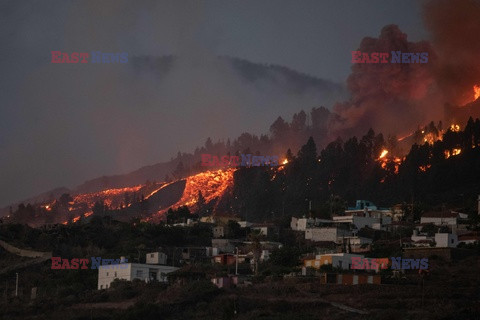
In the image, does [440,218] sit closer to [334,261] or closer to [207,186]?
[334,261]

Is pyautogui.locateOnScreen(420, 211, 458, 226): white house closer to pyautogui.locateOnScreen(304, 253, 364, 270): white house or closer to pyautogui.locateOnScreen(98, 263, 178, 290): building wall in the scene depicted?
pyautogui.locateOnScreen(304, 253, 364, 270): white house

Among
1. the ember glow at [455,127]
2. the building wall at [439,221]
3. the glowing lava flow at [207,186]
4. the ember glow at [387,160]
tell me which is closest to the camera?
the building wall at [439,221]

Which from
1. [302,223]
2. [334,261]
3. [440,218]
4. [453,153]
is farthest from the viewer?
[453,153]

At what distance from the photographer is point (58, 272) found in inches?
3401

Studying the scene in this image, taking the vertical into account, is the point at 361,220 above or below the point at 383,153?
below

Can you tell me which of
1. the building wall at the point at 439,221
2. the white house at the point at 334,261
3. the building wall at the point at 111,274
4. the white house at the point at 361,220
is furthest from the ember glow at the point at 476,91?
the building wall at the point at 111,274

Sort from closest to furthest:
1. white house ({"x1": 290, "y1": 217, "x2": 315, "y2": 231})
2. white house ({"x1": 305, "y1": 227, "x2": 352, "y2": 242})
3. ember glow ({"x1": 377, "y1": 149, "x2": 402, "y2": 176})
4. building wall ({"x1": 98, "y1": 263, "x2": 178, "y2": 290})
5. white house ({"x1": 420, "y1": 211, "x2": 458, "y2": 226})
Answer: building wall ({"x1": 98, "y1": 263, "x2": 178, "y2": 290})
white house ({"x1": 420, "y1": 211, "x2": 458, "y2": 226})
white house ({"x1": 305, "y1": 227, "x2": 352, "y2": 242})
white house ({"x1": 290, "y1": 217, "x2": 315, "y2": 231})
ember glow ({"x1": 377, "y1": 149, "x2": 402, "y2": 176})

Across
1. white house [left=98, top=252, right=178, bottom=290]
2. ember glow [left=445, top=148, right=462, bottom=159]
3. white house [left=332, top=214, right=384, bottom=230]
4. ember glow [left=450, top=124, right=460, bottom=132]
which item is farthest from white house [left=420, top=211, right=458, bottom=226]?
ember glow [left=450, top=124, right=460, bottom=132]

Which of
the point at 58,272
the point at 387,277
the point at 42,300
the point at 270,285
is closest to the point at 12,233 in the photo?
the point at 58,272

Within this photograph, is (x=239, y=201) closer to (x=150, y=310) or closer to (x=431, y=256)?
(x=431, y=256)

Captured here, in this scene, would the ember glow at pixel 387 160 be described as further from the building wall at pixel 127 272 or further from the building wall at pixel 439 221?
the building wall at pixel 127 272

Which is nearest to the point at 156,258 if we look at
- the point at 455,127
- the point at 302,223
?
the point at 302,223

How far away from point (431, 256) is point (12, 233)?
5822cm

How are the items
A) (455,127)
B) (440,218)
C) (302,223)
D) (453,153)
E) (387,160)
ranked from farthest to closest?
(455,127) < (387,160) < (453,153) < (302,223) < (440,218)
